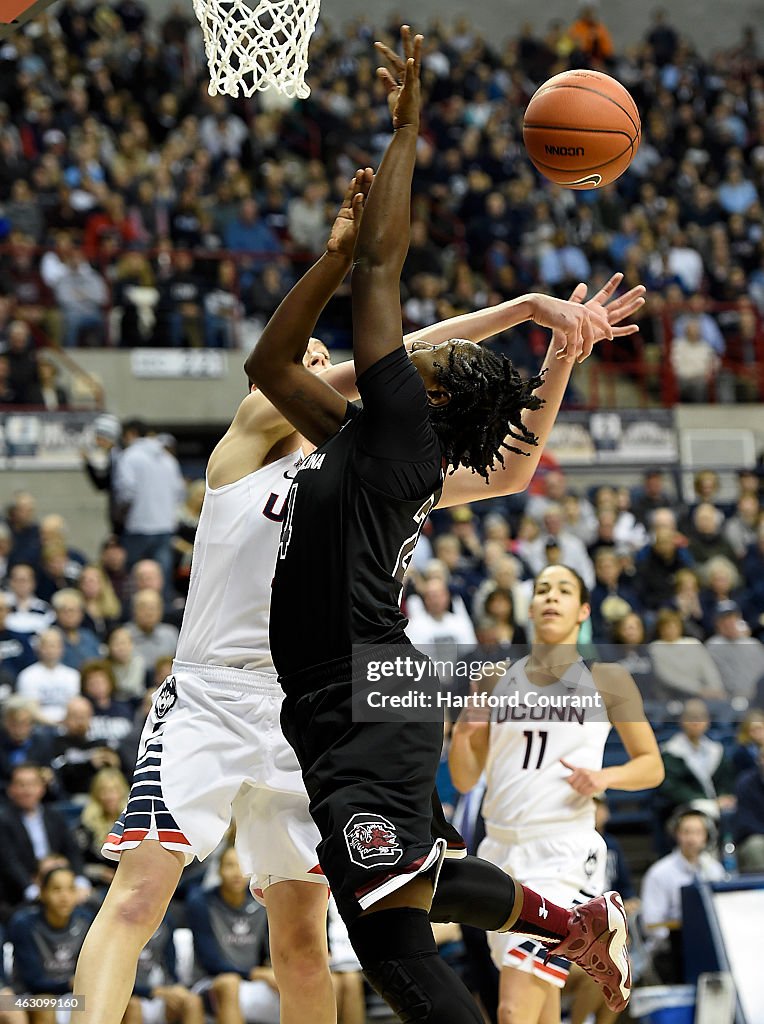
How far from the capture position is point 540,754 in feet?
18.5

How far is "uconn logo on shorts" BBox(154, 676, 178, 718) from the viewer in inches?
169

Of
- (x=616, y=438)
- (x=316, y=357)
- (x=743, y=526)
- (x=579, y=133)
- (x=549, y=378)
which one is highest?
(x=616, y=438)

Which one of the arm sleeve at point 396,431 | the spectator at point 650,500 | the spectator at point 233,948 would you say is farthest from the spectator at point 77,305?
the arm sleeve at point 396,431

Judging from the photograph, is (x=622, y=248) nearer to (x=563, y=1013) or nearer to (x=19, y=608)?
(x=19, y=608)

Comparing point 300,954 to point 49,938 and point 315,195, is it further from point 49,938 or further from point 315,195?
point 315,195

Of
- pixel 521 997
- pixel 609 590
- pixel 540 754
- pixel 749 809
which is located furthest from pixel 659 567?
pixel 521 997

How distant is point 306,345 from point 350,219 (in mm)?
348

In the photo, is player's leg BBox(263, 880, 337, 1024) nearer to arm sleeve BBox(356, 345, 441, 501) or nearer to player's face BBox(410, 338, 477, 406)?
arm sleeve BBox(356, 345, 441, 501)

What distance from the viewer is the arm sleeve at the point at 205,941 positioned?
7898 millimetres

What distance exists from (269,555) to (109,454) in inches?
348

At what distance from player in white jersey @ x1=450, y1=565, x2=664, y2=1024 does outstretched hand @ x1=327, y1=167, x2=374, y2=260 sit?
7.50ft

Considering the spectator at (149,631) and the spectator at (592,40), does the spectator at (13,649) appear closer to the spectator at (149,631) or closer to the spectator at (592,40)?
the spectator at (149,631)

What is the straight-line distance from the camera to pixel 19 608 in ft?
35.2

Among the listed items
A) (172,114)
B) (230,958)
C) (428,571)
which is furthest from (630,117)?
(172,114)
